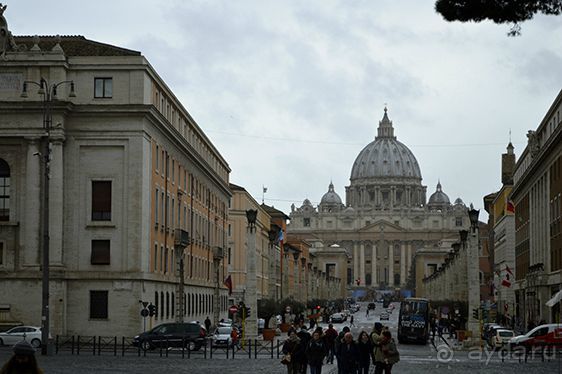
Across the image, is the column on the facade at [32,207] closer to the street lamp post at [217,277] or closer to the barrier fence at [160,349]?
the barrier fence at [160,349]

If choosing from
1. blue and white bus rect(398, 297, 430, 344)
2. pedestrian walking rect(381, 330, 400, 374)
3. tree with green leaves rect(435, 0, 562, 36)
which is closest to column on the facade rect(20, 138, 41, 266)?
blue and white bus rect(398, 297, 430, 344)

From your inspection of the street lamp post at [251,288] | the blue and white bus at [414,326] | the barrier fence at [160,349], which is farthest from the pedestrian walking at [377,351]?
the blue and white bus at [414,326]

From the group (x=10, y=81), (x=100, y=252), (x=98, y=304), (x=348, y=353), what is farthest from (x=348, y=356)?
(x=10, y=81)

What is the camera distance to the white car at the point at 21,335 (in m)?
57.8

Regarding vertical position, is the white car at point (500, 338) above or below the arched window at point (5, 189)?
below

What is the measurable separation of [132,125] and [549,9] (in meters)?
42.9

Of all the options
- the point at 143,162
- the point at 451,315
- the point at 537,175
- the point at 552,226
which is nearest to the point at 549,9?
the point at 143,162

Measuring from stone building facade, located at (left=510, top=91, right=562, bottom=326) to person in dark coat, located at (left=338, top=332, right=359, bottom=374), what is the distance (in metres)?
37.6

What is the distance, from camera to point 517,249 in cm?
10694

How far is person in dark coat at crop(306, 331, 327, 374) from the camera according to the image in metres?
33.0

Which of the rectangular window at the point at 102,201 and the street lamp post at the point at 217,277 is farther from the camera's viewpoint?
the street lamp post at the point at 217,277

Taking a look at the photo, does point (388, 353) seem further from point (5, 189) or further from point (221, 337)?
point (5, 189)

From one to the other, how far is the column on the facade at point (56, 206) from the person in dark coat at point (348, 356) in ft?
111

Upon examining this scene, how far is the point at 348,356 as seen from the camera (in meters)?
32.5
